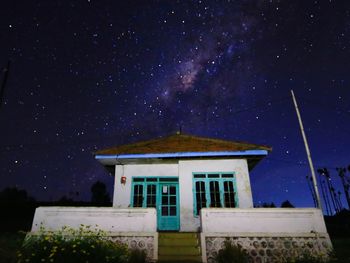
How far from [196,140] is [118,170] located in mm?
4742

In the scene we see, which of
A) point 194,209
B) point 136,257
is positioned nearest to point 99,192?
point 194,209

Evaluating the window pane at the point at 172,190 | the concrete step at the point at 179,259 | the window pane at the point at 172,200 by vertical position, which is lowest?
the concrete step at the point at 179,259

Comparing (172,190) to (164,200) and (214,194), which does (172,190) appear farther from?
(214,194)

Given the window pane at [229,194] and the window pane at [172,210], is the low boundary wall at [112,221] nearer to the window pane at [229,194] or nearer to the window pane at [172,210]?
the window pane at [172,210]

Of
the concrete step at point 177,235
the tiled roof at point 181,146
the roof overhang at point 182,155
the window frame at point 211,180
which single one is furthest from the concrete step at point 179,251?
the tiled roof at point 181,146

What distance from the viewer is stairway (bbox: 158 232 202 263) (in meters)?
8.91

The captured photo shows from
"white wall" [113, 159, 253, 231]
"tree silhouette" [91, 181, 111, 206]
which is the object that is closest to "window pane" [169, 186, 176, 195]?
"white wall" [113, 159, 253, 231]

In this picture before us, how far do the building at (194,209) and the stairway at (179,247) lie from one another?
55mm

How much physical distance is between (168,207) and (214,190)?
2.48 meters

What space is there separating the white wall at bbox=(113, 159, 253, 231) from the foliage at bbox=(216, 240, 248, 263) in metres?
3.50

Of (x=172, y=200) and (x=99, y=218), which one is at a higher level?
(x=172, y=200)

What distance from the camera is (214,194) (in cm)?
1269

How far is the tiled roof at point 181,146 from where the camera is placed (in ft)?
42.5

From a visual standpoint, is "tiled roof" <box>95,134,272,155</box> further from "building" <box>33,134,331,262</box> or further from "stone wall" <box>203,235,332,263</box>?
"stone wall" <box>203,235,332,263</box>
